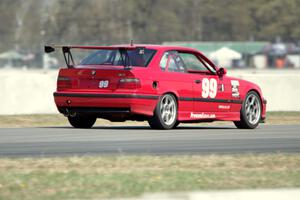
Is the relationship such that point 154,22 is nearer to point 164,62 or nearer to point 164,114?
point 164,62

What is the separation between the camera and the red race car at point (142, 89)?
14516 millimetres

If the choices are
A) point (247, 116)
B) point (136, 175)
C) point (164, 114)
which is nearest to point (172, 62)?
point (164, 114)

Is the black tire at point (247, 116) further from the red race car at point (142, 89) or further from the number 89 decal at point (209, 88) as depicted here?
the number 89 decal at point (209, 88)

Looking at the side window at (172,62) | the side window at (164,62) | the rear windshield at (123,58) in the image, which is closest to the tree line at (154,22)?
the side window at (172,62)

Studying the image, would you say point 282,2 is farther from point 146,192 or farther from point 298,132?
point 146,192

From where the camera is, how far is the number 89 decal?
15.6 metres

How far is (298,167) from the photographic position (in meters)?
10.1

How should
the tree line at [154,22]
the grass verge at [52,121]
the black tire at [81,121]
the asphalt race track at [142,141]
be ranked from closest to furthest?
the asphalt race track at [142,141] → the black tire at [81,121] → the grass verge at [52,121] → the tree line at [154,22]

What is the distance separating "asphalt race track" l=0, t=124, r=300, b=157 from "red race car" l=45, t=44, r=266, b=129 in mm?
303

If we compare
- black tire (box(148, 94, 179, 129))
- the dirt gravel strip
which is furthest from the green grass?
black tire (box(148, 94, 179, 129))

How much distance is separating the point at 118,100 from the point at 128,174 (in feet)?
17.5

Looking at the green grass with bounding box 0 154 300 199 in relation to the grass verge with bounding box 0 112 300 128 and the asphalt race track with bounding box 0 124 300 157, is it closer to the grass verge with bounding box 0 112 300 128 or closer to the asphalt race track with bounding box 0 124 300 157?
the asphalt race track with bounding box 0 124 300 157

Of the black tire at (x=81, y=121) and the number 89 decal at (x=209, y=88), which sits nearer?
the black tire at (x=81, y=121)

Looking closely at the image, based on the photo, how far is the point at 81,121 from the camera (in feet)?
51.1
